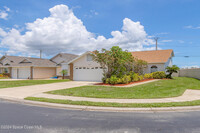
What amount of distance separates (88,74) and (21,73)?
54.6 ft

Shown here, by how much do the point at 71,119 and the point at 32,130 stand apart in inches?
57.1

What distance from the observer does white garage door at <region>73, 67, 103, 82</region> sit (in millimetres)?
21212

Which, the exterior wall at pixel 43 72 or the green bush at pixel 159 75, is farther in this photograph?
the exterior wall at pixel 43 72

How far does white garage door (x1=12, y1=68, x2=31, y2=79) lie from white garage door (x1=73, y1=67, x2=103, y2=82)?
12352 mm

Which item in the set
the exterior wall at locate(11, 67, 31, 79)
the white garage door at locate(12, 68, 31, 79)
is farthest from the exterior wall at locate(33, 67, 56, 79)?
the white garage door at locate(12, 68, 31, 79)

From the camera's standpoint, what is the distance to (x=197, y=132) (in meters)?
4.55

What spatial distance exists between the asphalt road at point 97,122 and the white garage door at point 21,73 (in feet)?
83.1

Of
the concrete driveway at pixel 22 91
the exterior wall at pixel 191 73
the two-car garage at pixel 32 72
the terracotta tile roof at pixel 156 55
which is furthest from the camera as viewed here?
the two-car garage at pixel 32 72

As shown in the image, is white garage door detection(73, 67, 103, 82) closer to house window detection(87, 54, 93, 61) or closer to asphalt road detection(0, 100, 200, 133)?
house window detection(87, 54, 93, 61)

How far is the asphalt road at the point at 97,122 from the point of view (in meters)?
4.76

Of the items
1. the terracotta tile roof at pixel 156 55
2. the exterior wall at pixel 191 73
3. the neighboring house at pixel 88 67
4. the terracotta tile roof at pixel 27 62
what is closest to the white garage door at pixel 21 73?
the terracotta tile roof at pixel 27 62

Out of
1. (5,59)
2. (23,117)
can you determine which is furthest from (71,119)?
(5,59)

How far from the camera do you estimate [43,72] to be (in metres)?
31.1

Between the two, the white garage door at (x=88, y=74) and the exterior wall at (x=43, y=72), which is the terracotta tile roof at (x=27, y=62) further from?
the white garage door at (x=88, y=74)
